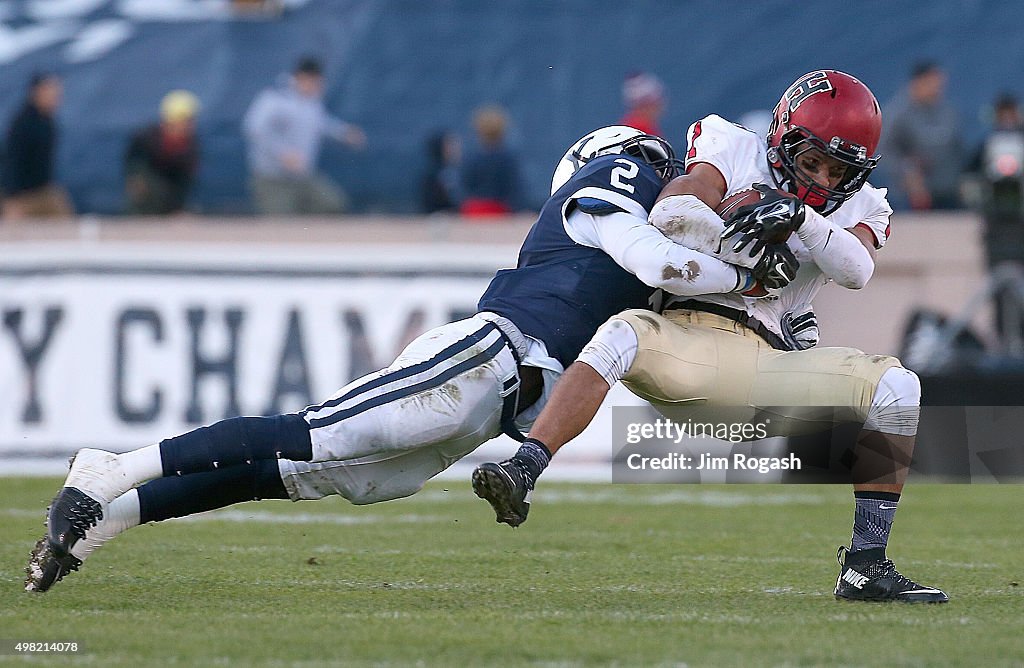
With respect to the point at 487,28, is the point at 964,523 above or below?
below

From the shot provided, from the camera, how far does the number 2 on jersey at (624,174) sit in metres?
4.36

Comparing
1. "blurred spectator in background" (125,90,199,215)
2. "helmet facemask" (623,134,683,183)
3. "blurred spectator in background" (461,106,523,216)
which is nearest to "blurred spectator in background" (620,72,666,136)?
"blurred spectator in background" (461,106,523,216)

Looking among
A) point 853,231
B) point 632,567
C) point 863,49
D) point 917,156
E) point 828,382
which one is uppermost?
point 863,49

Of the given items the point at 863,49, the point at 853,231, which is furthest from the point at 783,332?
the point at 863,49

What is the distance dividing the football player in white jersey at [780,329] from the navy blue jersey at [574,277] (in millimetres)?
122

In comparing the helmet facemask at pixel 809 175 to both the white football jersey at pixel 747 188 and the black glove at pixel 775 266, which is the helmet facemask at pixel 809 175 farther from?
the black glove at pixel 775 266

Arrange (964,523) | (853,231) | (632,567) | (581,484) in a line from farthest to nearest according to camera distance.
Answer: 1. (581,484)
2. (964,523)
3. (632,567)
4. (853,231)

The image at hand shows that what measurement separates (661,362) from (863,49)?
7.80 metres

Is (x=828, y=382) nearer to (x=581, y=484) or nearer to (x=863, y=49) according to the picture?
(x=581, y=484)

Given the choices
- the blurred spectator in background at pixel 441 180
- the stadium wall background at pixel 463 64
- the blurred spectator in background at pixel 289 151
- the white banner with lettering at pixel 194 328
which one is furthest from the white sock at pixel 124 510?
the stadium wall background at pixel 463 64

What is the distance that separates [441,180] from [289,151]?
1.04 metres

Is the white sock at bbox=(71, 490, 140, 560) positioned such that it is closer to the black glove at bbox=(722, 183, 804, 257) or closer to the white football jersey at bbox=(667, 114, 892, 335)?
the white football jersey at bbox=(667, 114, 892, 335)

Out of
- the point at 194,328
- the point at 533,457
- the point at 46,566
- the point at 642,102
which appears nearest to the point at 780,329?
the point at 533,457

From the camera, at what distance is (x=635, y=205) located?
4.31 meters
